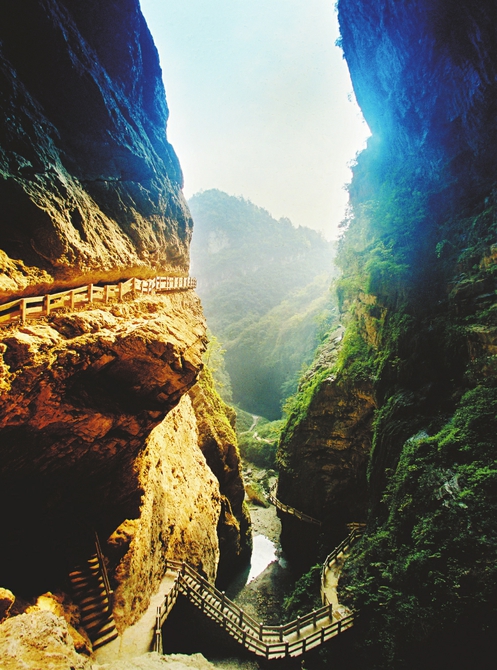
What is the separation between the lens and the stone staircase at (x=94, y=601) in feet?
25.9

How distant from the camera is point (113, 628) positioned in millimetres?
8203

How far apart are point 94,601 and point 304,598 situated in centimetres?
1160

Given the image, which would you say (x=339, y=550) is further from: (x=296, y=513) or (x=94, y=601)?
(x=94, y=601)

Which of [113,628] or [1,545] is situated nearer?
[1,545]

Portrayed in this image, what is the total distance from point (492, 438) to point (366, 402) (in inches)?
414

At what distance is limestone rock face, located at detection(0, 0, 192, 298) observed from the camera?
20.9ft

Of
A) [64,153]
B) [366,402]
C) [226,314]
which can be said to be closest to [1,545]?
[64,153]

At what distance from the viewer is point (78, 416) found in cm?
677

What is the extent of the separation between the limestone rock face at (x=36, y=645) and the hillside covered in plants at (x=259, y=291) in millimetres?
35025

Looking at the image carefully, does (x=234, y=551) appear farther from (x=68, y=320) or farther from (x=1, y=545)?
(x=68, y=320)

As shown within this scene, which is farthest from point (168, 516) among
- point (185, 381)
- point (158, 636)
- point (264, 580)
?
point (264, 580)

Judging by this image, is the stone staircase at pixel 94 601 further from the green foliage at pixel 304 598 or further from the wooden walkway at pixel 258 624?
the green foliage at pixel 304 598

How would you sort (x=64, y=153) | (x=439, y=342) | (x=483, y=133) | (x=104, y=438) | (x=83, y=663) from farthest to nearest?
1. (x=483, y=133)
2. (x=439, y=342)
3. (x=64, y=153)
4. (x=104, y=438)
5. (x=83, y=663)

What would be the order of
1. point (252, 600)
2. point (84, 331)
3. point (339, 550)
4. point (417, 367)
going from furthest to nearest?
point (252, 600), point (339, 550), point (417, 367), point (84, 331)
